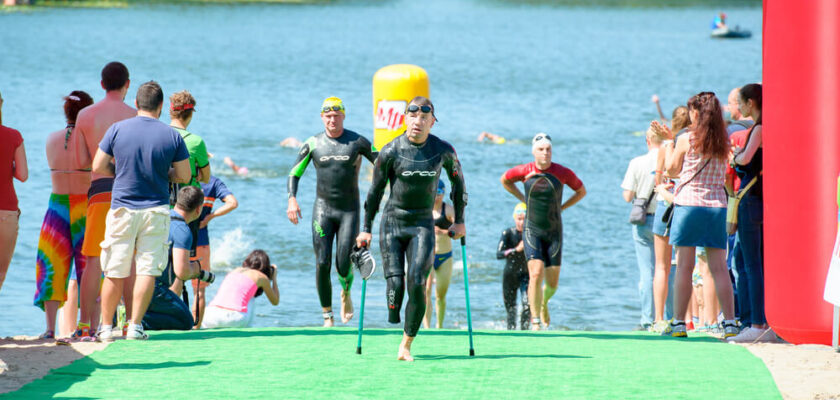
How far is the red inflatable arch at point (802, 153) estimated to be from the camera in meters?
7.76

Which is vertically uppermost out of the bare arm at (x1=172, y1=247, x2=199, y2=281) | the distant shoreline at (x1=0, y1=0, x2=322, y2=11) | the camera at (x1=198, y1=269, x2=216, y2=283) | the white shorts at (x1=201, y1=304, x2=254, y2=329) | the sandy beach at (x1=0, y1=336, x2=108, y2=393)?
the distant shoreline at (x1=0, y1=0, x2=322, y2=11)

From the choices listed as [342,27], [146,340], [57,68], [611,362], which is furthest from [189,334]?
[342,27]

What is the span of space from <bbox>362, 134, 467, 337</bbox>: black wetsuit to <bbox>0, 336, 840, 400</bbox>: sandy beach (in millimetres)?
2279

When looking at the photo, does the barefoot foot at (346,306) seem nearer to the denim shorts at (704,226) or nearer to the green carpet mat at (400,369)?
the green carpet mat at (400,369)

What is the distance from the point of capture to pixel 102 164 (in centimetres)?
802

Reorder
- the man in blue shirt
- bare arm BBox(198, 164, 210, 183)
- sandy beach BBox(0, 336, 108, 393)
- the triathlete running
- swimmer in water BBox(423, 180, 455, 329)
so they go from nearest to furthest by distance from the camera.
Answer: sandy beach BBox(0, 336, 108, 393) < the man in blue shirt < bare arm BBox(198, 164, 210, 183) < the triathlete running < swimmer in water BBox(423, 180, 455, 329)

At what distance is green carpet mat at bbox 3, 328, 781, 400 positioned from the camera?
679 cm

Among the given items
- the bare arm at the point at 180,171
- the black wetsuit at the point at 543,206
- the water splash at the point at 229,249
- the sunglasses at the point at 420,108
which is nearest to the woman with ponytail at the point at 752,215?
the black wetsuit at the point at 543,206

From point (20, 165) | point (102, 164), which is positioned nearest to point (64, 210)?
point (20, 165)

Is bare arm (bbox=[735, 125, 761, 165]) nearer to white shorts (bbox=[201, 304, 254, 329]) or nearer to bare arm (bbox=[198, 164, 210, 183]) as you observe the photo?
bare arm (bbox=[198, 164, 210, 183])

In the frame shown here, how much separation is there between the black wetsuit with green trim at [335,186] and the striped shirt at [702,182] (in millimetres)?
2835

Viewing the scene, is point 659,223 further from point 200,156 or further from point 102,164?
point 102,164

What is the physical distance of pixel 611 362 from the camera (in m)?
7.80

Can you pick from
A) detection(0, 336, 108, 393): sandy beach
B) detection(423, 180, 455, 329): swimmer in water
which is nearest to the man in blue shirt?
detection(0, 336, 108, 393): sandy beach
